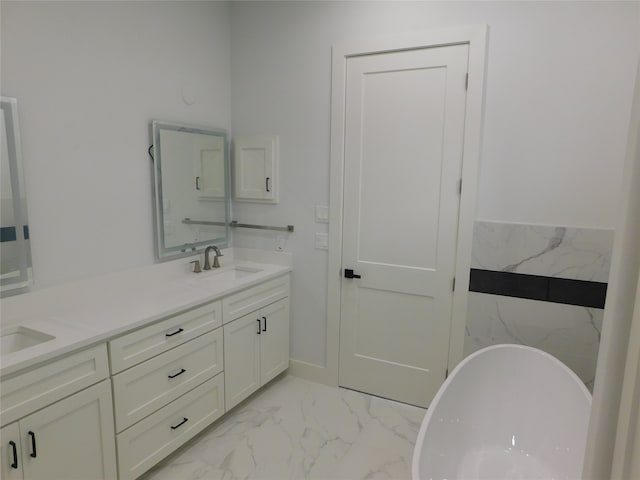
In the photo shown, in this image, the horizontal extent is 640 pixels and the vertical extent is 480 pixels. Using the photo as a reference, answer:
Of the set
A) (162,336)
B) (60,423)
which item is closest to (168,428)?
(162,336)

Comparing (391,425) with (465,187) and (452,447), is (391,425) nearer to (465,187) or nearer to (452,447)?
(452,447)

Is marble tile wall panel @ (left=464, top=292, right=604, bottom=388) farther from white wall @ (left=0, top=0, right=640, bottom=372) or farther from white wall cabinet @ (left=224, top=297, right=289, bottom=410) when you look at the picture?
white wall cabinet @ (left=224, top=297, right=289, bottom=410)

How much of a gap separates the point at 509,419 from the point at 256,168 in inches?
89.4

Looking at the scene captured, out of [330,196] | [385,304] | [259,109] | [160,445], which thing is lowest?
[160,445]

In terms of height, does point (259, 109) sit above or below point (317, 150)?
above

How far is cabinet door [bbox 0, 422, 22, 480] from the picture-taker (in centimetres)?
140

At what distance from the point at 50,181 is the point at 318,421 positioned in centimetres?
200

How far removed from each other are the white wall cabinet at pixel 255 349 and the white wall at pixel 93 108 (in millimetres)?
736

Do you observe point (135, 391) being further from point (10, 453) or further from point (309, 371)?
point (309, 371)

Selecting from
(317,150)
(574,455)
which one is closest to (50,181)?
(317,150)

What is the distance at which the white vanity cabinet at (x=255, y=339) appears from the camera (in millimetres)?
2453

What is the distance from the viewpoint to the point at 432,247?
8.32 feet

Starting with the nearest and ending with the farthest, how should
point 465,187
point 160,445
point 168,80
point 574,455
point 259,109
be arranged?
point 574,455, point 160,445, point 465,187, point 168,80, point 259,109

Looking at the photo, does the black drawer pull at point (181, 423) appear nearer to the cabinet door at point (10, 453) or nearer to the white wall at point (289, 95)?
the cabinet door at point (10, 453)
